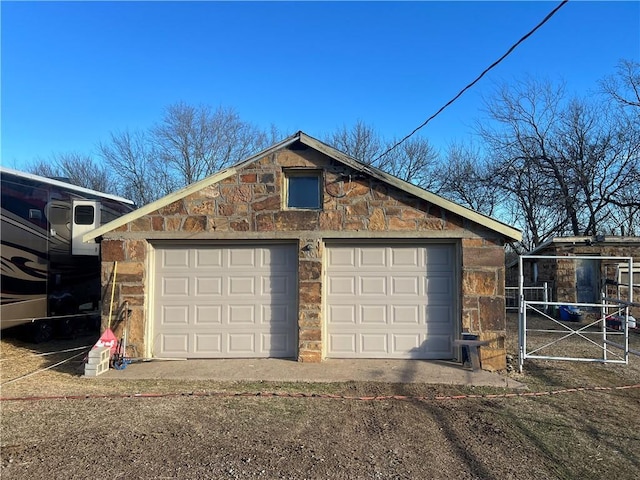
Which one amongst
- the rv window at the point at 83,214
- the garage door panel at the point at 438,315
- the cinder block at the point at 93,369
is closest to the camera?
the cinder block at the point at 93,369

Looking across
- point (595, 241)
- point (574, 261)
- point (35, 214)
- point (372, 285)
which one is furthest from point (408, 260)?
point (574, 261)

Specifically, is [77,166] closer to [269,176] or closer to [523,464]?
[269,176]

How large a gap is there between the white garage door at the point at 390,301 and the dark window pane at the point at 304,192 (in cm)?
92

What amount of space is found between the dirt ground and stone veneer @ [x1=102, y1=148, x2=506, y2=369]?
1.71 metres

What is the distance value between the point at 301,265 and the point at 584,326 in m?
8.90

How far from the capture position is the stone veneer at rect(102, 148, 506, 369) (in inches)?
323

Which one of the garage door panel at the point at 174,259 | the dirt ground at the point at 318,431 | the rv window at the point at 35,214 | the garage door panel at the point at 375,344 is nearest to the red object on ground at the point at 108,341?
the dirt ground at the point at 318,431

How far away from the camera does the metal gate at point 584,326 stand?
25.9ft

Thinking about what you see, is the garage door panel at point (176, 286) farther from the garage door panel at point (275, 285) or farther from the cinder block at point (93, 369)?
the cinder block at point (93, 369)

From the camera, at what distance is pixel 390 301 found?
8445mm

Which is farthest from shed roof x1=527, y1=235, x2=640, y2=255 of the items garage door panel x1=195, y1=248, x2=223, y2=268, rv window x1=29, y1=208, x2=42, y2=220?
rv window x1=29, y1=208, x2=42, y2=220

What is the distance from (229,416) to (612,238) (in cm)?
1413

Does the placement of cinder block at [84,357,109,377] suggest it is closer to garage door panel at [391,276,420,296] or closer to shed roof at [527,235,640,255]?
garage door panel at [391,276,420,296]

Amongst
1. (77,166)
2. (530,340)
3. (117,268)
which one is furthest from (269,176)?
(77,166)
